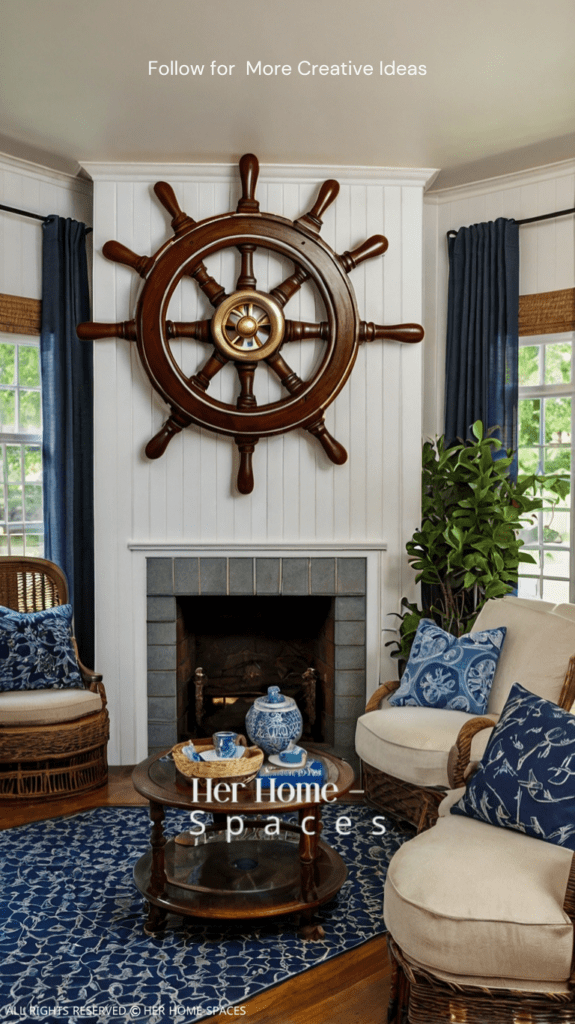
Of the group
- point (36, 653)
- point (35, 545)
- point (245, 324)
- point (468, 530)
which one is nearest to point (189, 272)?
point (245, 324)

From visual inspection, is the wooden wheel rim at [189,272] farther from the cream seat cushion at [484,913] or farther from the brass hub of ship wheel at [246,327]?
the cream seat cushion at [484,913]

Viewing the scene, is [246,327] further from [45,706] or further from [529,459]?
[45,706]

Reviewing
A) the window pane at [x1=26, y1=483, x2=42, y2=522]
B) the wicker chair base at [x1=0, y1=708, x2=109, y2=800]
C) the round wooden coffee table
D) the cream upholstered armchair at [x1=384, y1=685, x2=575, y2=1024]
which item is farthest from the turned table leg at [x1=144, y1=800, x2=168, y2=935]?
the window pane at [x1=26, y1=483, x2=42, y2=522]

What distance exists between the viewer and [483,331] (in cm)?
387

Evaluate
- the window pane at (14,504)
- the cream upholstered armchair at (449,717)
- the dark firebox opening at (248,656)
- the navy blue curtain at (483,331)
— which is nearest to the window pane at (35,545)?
the window pane at (14,504)

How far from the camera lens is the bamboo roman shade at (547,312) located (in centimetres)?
375

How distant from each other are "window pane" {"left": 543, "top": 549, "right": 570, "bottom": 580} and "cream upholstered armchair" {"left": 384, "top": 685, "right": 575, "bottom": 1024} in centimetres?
207

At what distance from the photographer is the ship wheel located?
3512 mm

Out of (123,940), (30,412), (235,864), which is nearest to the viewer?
(123,940)

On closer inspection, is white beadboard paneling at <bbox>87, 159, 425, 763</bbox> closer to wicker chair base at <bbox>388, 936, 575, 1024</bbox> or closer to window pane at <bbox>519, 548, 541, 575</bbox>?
window pane at <bbox>519, 548, 541, 575</bbox>

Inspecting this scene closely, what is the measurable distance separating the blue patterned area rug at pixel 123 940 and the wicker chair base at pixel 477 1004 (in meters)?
0.47

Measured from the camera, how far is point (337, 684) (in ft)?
12.0

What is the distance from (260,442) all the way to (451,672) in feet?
4.50

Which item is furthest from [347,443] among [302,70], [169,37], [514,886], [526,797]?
[514,886]
